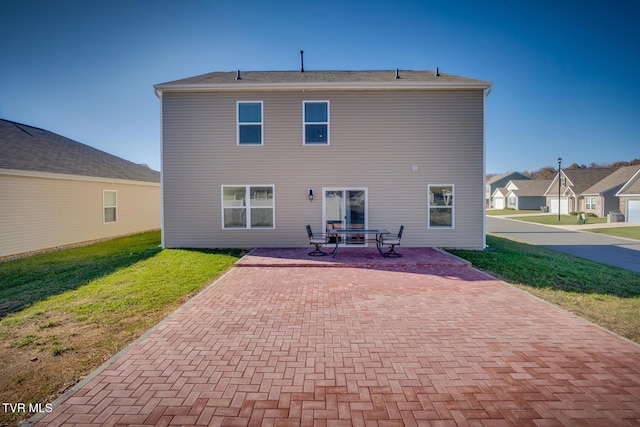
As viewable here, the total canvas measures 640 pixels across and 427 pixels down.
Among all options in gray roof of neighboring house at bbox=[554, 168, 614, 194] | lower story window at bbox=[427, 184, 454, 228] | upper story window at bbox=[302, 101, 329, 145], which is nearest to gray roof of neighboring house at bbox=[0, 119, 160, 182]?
upper story window at bbox=[302, 101, 329, 145]

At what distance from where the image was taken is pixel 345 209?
11008 mm

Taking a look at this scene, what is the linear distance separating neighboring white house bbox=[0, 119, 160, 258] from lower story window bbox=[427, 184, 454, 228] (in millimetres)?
14976

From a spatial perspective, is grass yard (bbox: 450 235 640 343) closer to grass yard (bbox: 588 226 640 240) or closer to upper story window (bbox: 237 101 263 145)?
upper story window (bbox: 237 101 263 145)

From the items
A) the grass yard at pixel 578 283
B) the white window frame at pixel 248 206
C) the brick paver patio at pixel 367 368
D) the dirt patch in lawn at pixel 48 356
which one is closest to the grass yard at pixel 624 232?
the grass yard at pixel 578 283

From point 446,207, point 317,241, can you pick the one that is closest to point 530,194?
point 446,207

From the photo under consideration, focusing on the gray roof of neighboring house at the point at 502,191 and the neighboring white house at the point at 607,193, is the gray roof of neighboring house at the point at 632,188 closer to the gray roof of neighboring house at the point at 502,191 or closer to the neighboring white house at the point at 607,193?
the neighboring white house at the point at 607,193

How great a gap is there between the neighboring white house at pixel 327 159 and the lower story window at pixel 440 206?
0.04 meters

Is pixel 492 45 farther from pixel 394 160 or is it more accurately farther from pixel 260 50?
pixel 260 50

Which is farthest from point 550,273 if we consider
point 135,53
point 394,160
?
point 135,53

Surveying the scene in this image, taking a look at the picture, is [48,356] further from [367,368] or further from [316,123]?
[316,123]

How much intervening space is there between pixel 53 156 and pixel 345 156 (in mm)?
13006

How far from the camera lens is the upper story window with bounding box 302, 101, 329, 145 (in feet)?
35.8

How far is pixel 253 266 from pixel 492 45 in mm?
17325

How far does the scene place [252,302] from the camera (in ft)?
18.2
